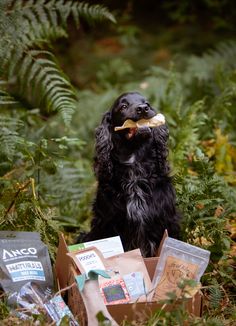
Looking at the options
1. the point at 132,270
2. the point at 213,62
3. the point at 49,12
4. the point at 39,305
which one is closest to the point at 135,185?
the point at 132,270

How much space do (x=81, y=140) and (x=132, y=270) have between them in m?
2.58

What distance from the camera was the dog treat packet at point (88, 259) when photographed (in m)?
3.73

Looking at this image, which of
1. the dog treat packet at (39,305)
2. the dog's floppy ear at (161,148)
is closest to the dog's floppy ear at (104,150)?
the dog's floppy ear at (161,148)

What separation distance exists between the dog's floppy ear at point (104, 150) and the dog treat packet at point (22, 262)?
756 mm

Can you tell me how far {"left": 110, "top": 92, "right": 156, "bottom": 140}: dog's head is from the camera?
14.6 feet

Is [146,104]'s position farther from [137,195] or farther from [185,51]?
[185,51]

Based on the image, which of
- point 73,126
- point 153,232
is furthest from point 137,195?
point 73,126

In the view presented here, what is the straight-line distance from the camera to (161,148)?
4.60 meters

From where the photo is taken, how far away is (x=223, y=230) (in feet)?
14.4

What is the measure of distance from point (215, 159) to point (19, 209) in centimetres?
221

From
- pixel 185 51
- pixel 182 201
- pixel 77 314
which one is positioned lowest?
pixel 77 314

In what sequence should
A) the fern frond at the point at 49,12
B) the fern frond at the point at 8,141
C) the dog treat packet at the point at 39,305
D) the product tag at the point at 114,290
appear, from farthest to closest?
the fern frond at the point at 49,12
the fern frond at the point at 8,141
the product tag at the point at 114,290
the dog treat packet at the point at 39,305

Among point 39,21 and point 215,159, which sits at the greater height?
point 39,21

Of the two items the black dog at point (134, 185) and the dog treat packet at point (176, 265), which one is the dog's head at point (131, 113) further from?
the dog treat packet at point (176, 265)
